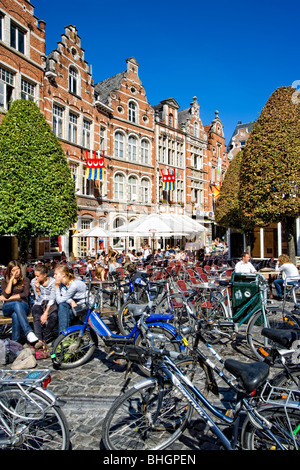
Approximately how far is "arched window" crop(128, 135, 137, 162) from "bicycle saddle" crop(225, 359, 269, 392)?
87.7 feet

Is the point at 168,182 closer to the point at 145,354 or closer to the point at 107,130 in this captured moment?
the point at 107,130

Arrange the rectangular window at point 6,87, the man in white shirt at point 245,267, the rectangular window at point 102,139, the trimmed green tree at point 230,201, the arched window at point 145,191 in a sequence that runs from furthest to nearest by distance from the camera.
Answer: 1. the arched window at point 145,191
2. the rectangular window at point 102,139
3. the trimmed green tree at point 230,201
4. the rectangular window at point 6,87
5. the man in white shirt at point 245,267

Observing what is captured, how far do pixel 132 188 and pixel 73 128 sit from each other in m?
7.76

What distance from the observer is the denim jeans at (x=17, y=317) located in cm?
539

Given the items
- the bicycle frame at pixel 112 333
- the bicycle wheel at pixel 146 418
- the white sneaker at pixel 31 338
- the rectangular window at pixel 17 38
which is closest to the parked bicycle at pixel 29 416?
the bicycle wheel at pixel 146 418

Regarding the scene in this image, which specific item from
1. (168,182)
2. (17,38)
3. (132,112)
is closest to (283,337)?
(17,38)

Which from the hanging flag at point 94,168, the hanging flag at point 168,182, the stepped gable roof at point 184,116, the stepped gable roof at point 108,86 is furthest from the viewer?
the stepped gable roof at point 184,116

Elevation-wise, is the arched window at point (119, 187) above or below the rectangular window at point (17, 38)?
below

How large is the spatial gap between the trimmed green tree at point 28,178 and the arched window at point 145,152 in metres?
16.1

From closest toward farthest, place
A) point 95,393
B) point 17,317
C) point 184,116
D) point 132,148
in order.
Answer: point 95,393 → point 17,317 → point 132,148 → point 184,116

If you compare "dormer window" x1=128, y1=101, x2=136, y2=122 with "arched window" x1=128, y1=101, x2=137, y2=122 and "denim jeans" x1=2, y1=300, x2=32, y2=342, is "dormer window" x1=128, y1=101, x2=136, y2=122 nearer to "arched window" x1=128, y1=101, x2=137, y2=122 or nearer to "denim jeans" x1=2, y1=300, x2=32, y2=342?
"arched window" x1=128, y1=101, x2=137, y2=122

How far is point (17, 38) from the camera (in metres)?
16.9

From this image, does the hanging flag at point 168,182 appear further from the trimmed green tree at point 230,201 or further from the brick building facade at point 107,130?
the trimmed green tree at point 230,201

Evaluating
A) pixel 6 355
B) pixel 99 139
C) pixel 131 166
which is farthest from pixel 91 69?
pixel 6 355
